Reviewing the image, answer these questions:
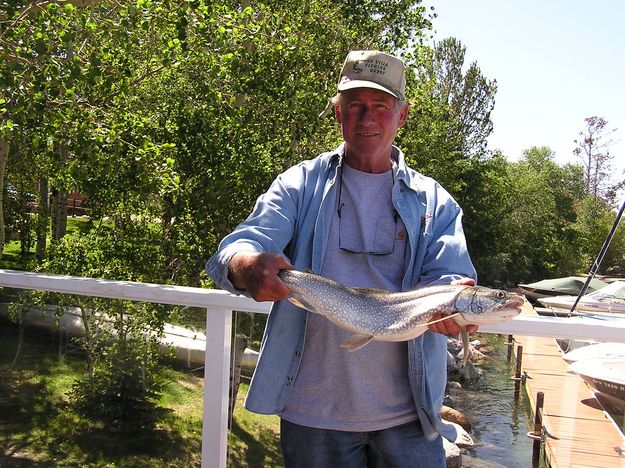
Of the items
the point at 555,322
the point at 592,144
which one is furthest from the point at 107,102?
the point at 592,144

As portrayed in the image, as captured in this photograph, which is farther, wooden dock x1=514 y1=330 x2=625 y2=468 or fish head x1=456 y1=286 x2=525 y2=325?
wooden dock x1=514 y1=330 x2=625 y2=468

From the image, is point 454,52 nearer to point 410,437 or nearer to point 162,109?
point 162,109

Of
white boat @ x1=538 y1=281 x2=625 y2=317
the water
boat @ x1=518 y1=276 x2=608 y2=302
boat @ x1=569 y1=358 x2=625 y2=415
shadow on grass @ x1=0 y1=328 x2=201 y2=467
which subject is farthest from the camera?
boat @ x1=518 y1=276 x2=608 y2=302

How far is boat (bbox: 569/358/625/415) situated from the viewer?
2.73 meters

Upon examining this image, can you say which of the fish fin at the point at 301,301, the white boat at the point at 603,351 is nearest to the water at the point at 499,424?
the white boat at the point at 603,351

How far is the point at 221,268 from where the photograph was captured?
6.73 ft

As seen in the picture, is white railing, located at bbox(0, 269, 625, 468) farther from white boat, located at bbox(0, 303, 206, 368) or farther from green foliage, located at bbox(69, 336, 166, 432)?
green foliage, located at bbox(69, 336, 166, 432)

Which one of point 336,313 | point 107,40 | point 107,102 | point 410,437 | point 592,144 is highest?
point 592,144

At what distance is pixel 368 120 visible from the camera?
2242 mm

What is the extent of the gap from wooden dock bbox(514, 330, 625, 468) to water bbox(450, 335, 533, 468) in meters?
0.12

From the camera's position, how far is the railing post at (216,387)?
3113mm

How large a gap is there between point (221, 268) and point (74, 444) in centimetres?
171

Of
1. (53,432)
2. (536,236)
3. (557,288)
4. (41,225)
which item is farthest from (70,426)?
(536,236)

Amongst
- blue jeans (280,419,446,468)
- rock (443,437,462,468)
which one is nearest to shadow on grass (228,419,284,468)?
blue jeans (280,419,446,468)
